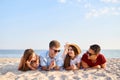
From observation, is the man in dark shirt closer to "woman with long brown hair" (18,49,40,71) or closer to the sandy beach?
the sandy beach

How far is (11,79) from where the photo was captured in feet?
24.0

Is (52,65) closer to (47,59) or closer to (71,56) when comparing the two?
(47,59)

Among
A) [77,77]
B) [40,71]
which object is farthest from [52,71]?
[77,77]

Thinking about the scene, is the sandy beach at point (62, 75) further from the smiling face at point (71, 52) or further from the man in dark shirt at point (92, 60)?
the smiling face at point (71, 52)

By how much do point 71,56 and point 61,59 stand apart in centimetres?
36

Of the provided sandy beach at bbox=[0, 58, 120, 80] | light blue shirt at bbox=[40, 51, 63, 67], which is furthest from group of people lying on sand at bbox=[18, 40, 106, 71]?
sandy beach at bbox=[0, 58, 120, 80]

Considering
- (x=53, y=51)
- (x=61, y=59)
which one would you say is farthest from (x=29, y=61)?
(x=61, y=59)

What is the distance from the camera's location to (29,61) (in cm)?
818

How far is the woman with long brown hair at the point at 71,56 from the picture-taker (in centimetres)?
829

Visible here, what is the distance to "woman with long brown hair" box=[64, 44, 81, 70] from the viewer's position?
8289 mm

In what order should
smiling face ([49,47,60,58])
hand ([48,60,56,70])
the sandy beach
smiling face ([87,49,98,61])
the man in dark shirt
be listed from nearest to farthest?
the sandy beach → smiling face ([49,47,60,58]) → hand ([48,60,56,70]) → smiling face ([87,49,98,61]) → the man in dark shirt

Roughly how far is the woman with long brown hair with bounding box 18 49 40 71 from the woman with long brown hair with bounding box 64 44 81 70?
2.87 feet

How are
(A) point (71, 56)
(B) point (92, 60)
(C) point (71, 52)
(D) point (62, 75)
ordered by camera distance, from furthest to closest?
(B) point (92, 60)
(A) point (71, 56)
(C) point (71, 52)
(D) point (62, 75)

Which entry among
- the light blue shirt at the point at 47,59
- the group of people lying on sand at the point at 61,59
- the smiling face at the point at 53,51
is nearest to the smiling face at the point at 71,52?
the group of people lying on sand at the point at 61,59
